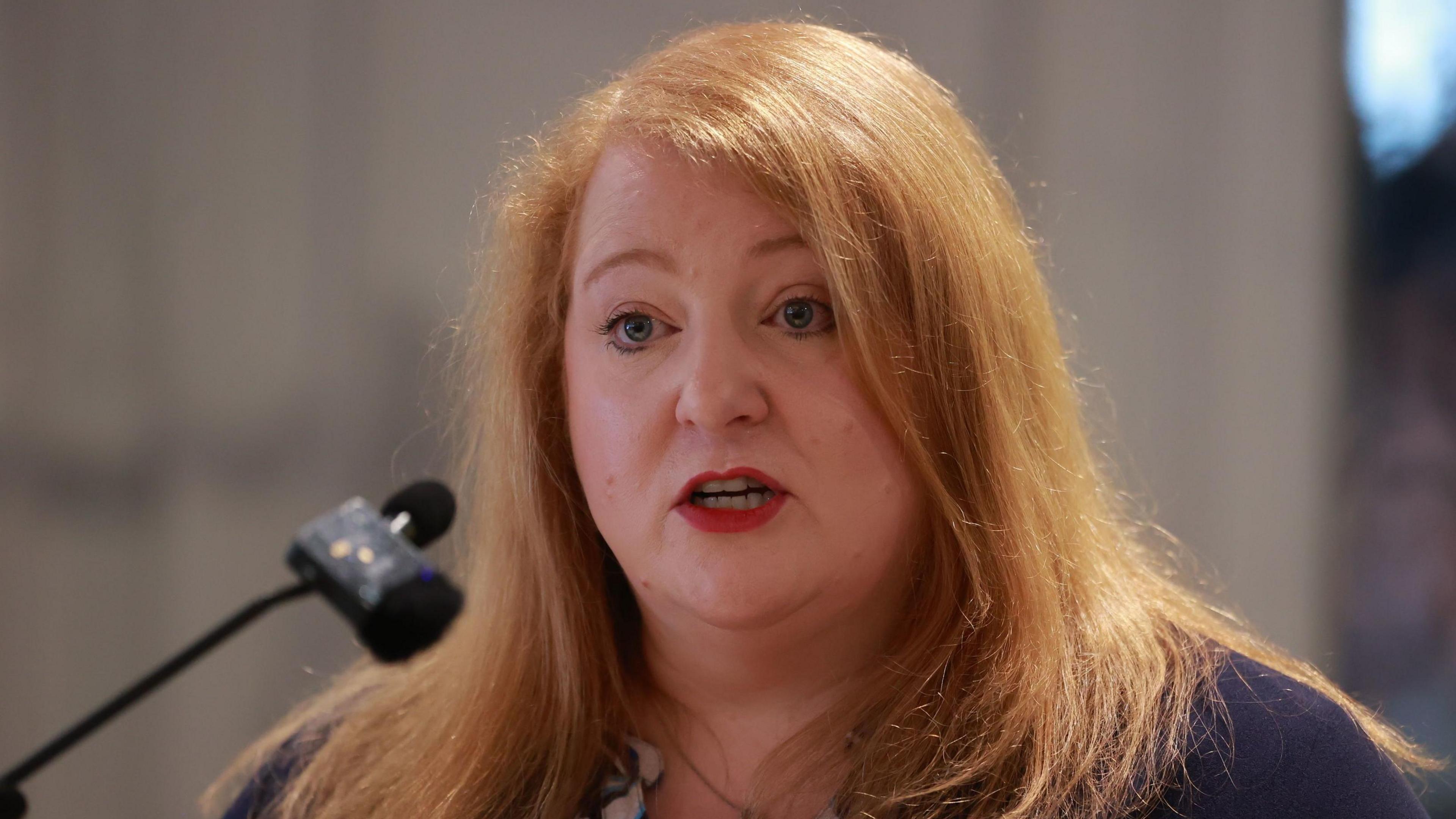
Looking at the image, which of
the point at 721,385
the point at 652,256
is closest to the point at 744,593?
the point at 721,385

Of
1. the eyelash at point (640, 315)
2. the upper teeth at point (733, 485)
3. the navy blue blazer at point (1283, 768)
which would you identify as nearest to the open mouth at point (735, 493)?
the upper teeth at point (733, 485)

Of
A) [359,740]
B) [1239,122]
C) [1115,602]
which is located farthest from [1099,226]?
[359,740]

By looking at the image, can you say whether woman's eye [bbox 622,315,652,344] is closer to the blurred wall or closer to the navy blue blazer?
the navy blue blazer

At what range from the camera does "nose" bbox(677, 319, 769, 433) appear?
965mm

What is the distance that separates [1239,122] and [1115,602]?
3.86 ft

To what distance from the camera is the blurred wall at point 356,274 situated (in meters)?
1.96

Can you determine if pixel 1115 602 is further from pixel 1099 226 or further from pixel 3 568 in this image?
pixel 3 568

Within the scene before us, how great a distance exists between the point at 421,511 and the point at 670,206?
0.38m

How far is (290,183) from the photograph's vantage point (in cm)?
200

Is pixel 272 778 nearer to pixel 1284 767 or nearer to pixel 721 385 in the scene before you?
pixel 721 385

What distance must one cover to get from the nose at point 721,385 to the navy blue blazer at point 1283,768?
1.42 feet

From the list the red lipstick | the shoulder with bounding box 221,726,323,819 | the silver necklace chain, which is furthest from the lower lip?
the shoulder with bounding box 221,726,323,819

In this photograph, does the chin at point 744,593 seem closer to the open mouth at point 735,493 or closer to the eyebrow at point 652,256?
the open mouth at point 735,493

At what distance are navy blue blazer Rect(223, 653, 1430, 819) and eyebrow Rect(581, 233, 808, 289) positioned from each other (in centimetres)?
50
